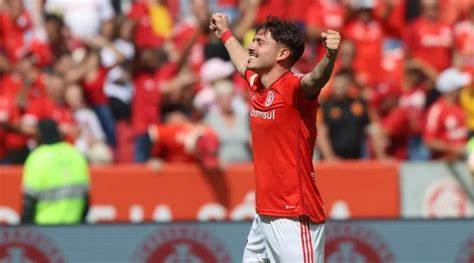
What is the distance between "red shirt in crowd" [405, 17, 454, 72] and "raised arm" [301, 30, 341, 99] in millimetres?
7413

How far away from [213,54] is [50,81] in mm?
1963

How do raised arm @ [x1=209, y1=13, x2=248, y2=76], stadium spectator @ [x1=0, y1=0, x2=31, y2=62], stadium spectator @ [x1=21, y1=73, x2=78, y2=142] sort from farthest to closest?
stadium spectator @ [x1=0, y1=0, x2=31, y2=62]
stadium spectator @ [x1=21, y1=73, x2=78, y2=142]
raised arm @ [x1=209, y1=13, x2=248, y2=76]

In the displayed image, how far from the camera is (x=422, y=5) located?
1470 cm

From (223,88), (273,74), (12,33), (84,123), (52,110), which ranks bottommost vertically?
(273,74)

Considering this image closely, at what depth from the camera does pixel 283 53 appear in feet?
24.5

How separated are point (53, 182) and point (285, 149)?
412cm

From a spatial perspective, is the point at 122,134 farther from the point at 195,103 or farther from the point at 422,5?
the point at 422,5

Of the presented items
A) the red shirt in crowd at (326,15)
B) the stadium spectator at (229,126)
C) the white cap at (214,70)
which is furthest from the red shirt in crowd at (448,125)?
the white cap at (214,70)

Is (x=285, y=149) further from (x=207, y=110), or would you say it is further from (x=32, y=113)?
(x=32, y=113)

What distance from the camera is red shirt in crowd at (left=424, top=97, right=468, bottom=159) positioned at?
1301 cm

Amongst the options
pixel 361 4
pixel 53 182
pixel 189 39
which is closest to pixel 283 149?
pixel 53 182

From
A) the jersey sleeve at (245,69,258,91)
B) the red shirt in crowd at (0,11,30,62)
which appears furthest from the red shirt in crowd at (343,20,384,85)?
the jersey sleeve at (245,69,258,91)

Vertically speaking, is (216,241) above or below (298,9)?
below

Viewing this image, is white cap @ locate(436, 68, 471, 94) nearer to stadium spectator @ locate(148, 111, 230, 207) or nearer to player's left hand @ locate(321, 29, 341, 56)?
stadium spectator @ locate(148, 111, 230, 207)
